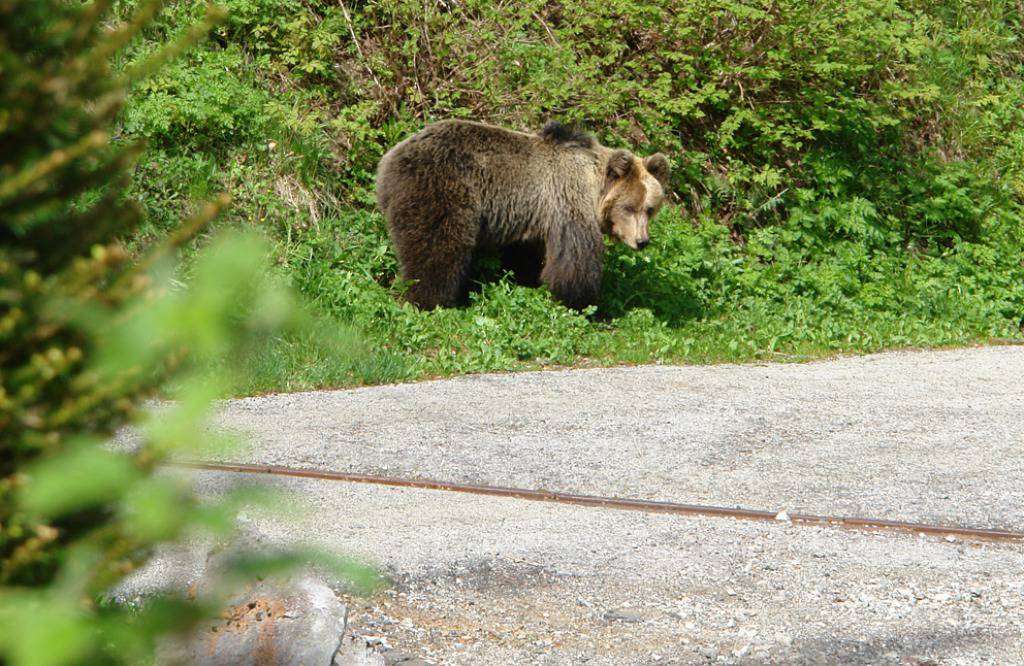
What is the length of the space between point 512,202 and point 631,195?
993 mm

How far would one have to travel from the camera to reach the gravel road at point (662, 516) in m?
4.34

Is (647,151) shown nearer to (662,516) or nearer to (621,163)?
(621,163)

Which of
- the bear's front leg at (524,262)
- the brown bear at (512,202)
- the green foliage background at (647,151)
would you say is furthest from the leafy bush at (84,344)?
the bear's front leg at (524,262)

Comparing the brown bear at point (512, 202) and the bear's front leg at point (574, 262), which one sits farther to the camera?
the bear's front leg at point (574, 262)

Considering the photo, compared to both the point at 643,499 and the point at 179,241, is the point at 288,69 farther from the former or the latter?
the point at 179,241

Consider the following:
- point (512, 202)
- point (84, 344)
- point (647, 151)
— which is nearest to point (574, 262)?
point (512, 202)

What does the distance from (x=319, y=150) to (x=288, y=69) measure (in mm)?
1207

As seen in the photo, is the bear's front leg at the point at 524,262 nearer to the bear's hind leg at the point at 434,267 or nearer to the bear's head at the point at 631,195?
the bear's head at the point at 631,195

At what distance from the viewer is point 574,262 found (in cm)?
987

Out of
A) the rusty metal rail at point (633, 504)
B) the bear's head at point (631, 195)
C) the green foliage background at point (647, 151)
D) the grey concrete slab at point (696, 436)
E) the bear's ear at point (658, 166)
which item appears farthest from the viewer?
the bear's ear at point (658, 166)

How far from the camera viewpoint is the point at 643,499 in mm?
5902

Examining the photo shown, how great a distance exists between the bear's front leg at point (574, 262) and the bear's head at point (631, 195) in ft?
0.82

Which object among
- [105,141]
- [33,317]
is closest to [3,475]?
[33,317]

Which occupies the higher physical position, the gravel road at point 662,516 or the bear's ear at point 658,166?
the bear's ear at point 658,166
